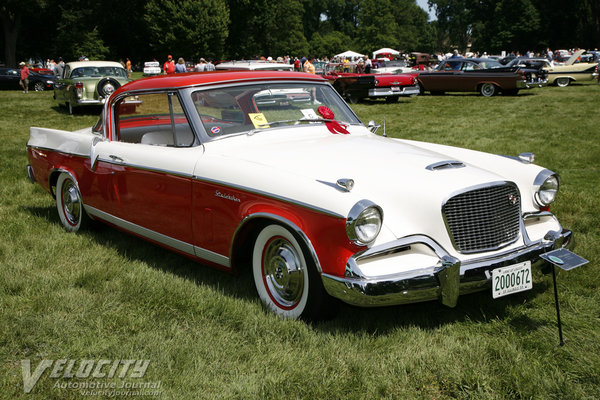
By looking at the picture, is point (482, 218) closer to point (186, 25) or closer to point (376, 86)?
point (376, 86)

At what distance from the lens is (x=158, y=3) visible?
51125mm

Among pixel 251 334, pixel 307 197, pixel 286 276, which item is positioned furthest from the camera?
pixel 286 276

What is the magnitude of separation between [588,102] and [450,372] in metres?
16.7

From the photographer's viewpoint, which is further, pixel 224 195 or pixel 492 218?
pixel 224 195

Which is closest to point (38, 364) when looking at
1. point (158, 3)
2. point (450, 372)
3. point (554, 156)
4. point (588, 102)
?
point (450, 372)

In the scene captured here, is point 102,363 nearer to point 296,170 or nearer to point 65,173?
point 296,170

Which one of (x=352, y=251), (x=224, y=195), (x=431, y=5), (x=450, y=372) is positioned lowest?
(x=450, y=372)

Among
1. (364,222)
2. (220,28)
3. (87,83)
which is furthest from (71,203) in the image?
(220,28)

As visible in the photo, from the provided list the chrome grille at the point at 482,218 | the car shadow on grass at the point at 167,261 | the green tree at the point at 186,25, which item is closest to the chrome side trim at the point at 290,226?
the car shadow on grass at the point at 167,261

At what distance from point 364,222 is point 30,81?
2771 cm

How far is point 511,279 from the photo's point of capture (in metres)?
3.33

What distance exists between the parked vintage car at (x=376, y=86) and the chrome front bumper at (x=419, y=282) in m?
15.6

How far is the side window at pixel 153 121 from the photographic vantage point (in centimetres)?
433

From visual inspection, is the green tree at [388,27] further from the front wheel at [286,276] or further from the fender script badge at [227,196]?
the front wheel at [286,276]
